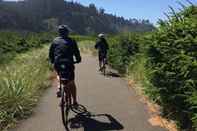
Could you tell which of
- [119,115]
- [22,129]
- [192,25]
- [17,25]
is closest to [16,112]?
[22,129]

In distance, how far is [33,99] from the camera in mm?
13445

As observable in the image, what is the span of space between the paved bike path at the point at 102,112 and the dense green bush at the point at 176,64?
0.68 meters

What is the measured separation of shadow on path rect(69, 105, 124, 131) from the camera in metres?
10.2

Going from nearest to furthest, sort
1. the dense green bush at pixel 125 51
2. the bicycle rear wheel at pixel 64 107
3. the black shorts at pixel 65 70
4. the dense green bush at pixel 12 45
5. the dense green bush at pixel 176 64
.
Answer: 1. the dense green bush at pixel 176 64
2. the bicycle rear wheel at pixel 64 107
3. the black shorts at pixel 65 70
4. the dense green bush at pixel 125 51
5. the dense green bush at pixel 12 45

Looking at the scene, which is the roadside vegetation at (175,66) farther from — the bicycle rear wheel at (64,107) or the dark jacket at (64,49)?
the bicycle rear wheel at (64,107)

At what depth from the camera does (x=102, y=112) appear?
39.2ft

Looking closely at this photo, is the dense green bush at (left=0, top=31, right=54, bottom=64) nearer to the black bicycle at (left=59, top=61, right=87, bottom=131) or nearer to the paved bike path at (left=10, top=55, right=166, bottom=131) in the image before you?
the paved bike path at (left=10, top=55, right=166, bottom=131)

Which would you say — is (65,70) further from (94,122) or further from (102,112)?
(102,112)

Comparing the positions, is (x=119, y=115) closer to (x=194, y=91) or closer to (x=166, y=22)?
(x=166, y=22)

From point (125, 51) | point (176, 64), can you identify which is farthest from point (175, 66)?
point (125, 51)

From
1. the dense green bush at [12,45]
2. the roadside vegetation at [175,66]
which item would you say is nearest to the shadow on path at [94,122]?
the roadside vegetation at [175,66]

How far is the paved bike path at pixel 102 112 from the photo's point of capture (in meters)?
10.3

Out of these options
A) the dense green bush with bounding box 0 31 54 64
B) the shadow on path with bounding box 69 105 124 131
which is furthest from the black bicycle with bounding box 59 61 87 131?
the dense green bush with bounding box 0 31 54 64

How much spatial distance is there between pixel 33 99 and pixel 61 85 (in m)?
2.85
